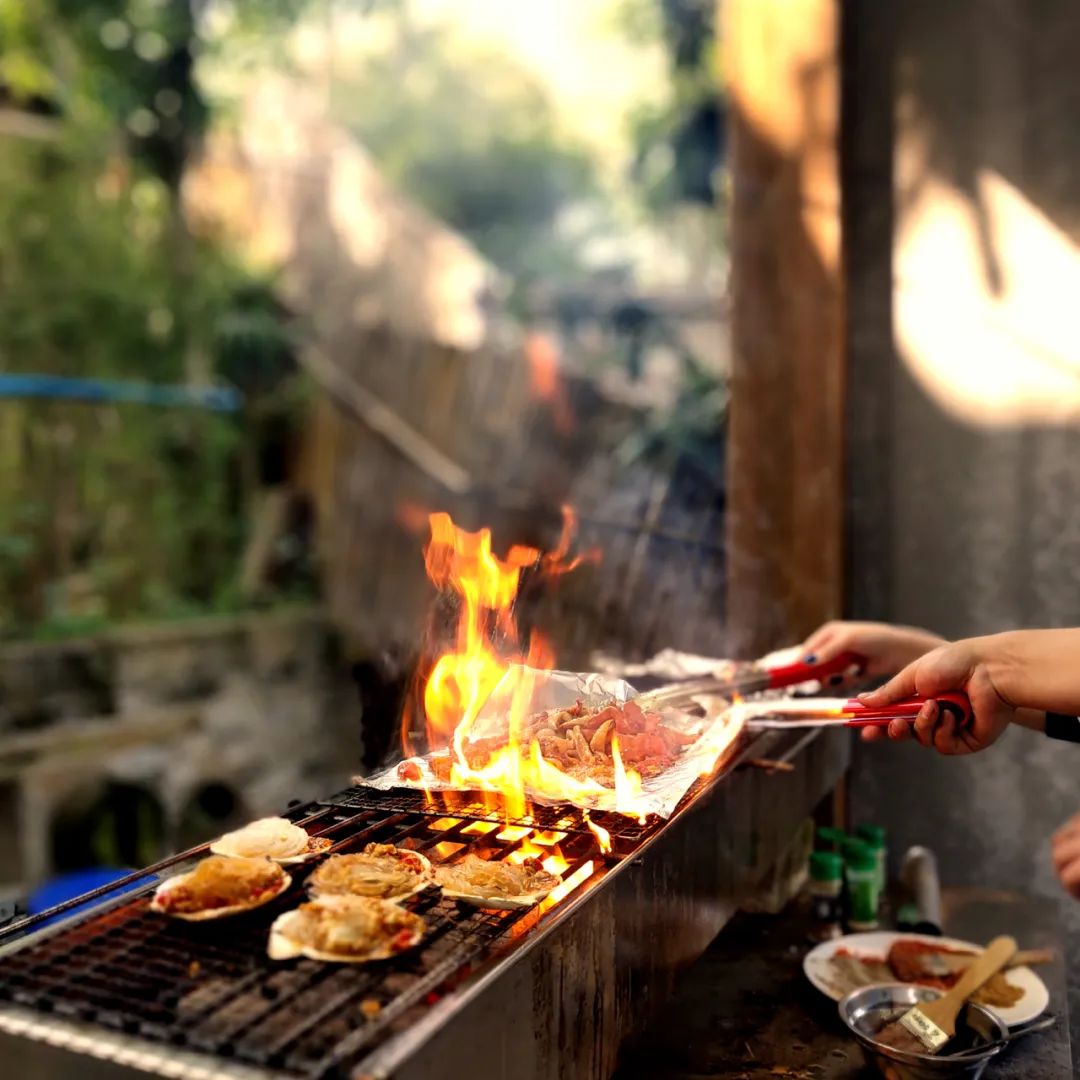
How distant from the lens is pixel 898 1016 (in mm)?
3180

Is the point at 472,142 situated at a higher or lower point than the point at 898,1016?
higher

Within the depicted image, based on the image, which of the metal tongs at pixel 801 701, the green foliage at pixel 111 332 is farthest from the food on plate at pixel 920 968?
the green foliage at pixel 111 332

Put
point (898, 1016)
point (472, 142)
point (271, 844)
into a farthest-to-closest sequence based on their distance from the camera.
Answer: point (472, 142) → point (898, 1016) → point (271, 844)

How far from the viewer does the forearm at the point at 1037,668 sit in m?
2.84

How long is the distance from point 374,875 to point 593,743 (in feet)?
2.79

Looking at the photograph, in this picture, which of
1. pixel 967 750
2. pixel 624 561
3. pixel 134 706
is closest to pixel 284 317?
pixel 134 706

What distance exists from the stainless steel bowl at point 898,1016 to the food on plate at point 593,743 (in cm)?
88

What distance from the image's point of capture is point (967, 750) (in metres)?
3.20

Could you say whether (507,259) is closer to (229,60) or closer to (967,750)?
(229,60)

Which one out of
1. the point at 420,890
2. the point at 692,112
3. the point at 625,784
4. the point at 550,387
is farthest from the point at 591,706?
the point at 692,112

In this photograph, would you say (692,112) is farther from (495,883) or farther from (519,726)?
(495,883)

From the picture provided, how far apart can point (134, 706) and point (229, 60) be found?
7506 mm

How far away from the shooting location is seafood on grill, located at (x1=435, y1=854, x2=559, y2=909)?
7.75ft

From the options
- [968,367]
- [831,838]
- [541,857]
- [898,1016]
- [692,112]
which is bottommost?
[898,1016]
